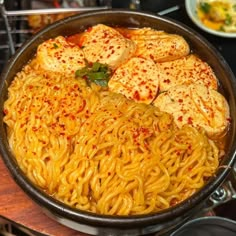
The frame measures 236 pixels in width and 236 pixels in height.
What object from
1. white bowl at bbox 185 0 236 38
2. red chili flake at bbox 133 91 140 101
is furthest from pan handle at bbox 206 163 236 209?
white bowl at bbox 185 0 236 38

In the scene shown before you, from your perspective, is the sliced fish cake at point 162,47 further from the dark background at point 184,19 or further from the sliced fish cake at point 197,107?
the dark background at point 184,19

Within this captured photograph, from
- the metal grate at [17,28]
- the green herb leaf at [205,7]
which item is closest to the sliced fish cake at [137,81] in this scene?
the metal grate at [17,28]

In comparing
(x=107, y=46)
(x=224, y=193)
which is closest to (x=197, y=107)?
(x=224, y=193)

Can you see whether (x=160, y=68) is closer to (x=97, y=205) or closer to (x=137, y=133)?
(x=137, y=133)

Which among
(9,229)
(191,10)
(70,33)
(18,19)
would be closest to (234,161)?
(70,33)

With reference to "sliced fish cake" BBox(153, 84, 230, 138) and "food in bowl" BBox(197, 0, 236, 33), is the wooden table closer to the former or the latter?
"sliced fish cake" BBox(153, 84, 230, 138)

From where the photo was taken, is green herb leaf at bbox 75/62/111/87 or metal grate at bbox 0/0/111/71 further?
metal grate at bbox 0/0/111/71
